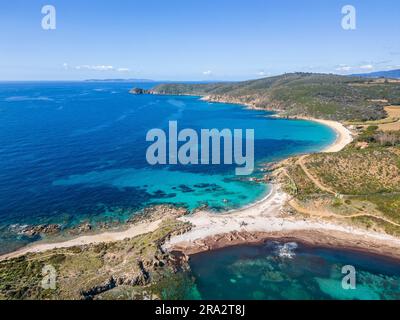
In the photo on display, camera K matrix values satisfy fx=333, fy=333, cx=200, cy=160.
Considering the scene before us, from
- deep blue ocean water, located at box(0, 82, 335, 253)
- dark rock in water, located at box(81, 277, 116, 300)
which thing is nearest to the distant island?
dark rock in water, located at box(81, 277, 116, 300)

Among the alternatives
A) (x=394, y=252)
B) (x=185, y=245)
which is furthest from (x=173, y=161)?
(x=394, y=252)

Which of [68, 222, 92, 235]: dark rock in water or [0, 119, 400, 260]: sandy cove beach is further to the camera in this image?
[68, 222, 92, 235]: dark rock in water

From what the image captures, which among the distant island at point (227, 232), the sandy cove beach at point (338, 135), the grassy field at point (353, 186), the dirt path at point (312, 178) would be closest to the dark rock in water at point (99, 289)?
the distant island at point (227, 232)

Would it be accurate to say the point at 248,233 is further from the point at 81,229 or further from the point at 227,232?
the point at 81,229

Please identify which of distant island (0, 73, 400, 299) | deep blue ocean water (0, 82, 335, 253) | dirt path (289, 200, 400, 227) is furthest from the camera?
deep blue ocean water (0, 82, 335, 253)

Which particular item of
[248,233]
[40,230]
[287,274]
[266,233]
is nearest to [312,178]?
[266,233]

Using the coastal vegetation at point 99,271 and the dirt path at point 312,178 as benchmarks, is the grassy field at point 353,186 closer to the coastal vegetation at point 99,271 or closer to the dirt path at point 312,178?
the dirt path at point 312,178

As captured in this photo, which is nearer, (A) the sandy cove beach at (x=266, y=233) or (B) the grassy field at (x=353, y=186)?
(A) the sandy cove beach at (x=266, y=233)

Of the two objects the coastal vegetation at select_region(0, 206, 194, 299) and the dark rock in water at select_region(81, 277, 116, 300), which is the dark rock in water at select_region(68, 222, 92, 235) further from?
the dark rock in water at select_region(81, 277, 116, 300)
